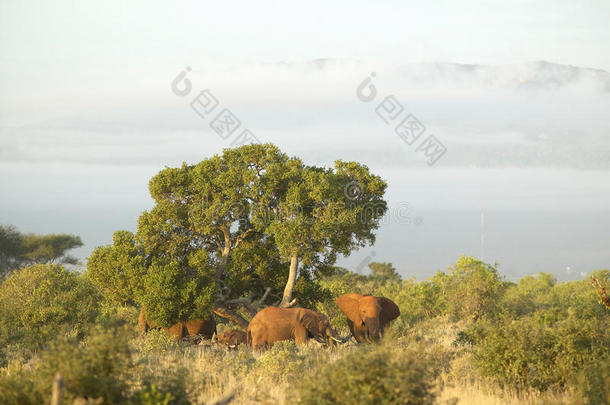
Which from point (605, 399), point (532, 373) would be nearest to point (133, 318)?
point (532, 373)

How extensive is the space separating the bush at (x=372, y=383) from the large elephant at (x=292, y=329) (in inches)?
457

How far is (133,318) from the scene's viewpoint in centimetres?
2856

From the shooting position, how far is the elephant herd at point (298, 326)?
21516 mm

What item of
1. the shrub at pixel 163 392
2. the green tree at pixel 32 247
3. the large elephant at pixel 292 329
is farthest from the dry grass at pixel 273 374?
the green tree at pixel 32 247

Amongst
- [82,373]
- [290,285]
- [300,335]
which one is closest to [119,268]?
[290,285]

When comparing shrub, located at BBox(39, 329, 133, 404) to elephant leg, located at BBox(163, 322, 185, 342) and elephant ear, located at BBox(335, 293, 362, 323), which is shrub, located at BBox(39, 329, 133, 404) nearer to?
elephant leg, located at BBox(163, 322, 185, 342)

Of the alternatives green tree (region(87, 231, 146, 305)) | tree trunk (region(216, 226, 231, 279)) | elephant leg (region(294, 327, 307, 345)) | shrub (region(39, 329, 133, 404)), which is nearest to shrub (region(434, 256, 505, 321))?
elephant leg (region(294, 327, 307, 345))

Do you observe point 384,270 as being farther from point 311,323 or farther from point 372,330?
point 311,323

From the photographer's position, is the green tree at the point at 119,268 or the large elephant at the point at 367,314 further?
the green tree at the point at 119,268

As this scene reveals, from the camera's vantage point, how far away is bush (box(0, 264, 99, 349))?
2055 centimetres

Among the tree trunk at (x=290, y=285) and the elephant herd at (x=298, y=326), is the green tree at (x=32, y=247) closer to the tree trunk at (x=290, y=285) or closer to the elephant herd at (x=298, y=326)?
the elephant herd at (x=298, y=326)

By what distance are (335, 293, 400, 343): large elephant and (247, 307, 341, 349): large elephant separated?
5.91 ft

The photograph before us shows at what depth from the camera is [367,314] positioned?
23516 mm

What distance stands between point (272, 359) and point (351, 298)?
10.1m
